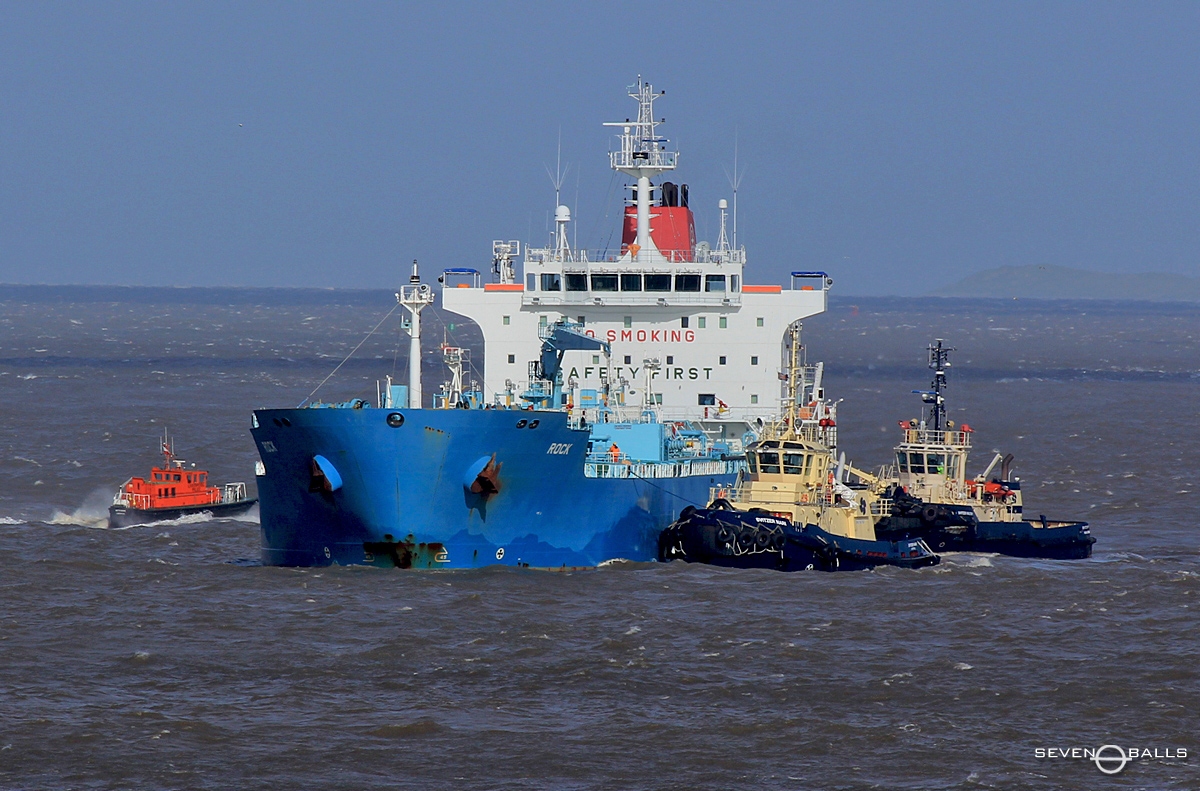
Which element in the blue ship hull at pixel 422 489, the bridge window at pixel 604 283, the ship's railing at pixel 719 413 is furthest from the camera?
the ship's railing at pixel 719 413

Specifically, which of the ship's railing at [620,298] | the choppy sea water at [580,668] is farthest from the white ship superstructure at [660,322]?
the choppy sea water at [580,668]

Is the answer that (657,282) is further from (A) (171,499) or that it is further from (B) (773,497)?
(A) (171,499)

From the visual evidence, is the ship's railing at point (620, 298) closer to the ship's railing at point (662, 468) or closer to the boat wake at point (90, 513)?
the ship's railing at point (662, 468)

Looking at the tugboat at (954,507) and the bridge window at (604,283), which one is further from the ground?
the bridge window at (604,283)

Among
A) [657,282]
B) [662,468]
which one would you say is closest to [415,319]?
[662,468]

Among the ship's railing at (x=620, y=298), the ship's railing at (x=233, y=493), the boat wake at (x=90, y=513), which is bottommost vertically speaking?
the boat wake at (x=90, y=513)

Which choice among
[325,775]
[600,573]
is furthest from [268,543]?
[325,775]

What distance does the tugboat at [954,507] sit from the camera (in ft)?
136

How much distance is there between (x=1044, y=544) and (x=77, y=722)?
78.2 ft

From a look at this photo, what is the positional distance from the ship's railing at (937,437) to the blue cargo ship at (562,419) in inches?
154

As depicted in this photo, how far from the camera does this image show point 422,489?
33.0 m

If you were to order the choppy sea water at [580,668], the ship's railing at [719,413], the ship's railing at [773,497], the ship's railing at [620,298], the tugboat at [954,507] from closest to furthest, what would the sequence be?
1. the choppy sea water at [580,668]
2. the ship's railing at [773,497]
3. the tugboat at [954,507]
4. the ship's railing at [620,298]
5. the ship's railing at [719,413]

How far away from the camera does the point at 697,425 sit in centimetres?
4362

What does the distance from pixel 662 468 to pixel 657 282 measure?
20.5 ft
